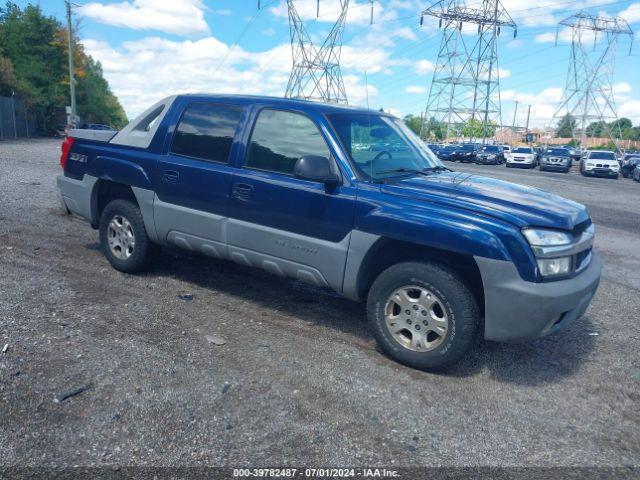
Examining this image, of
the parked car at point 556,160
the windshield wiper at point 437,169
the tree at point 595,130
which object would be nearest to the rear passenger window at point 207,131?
the windshield wiper at point 437,169

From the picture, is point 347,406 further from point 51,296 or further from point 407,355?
point 51,296

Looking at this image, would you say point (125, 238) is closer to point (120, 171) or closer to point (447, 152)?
point (120, 171)

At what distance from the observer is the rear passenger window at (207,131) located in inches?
189

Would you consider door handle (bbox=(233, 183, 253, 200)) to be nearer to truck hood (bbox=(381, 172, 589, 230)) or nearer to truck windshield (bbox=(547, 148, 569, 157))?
truck hood (bbox=(381, 172, 589, 230))

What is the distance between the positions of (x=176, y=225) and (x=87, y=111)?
69676 mm

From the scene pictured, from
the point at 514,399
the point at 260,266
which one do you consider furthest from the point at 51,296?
the point at 514,399

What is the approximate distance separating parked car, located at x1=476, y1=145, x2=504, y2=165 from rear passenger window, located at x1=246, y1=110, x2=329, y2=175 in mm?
41080

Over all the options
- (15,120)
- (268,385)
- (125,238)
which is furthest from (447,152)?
(268,385)

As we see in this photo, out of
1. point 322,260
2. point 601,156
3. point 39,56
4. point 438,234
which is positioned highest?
point 39,56

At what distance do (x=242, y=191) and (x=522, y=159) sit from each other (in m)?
38.8

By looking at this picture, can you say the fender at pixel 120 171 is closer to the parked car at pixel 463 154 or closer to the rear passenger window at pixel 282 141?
the rear passenger window at pixel 282 141

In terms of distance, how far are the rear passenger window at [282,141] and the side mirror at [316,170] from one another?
0.73 feet

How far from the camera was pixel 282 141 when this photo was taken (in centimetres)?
450

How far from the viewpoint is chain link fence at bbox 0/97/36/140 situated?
38219 mm
